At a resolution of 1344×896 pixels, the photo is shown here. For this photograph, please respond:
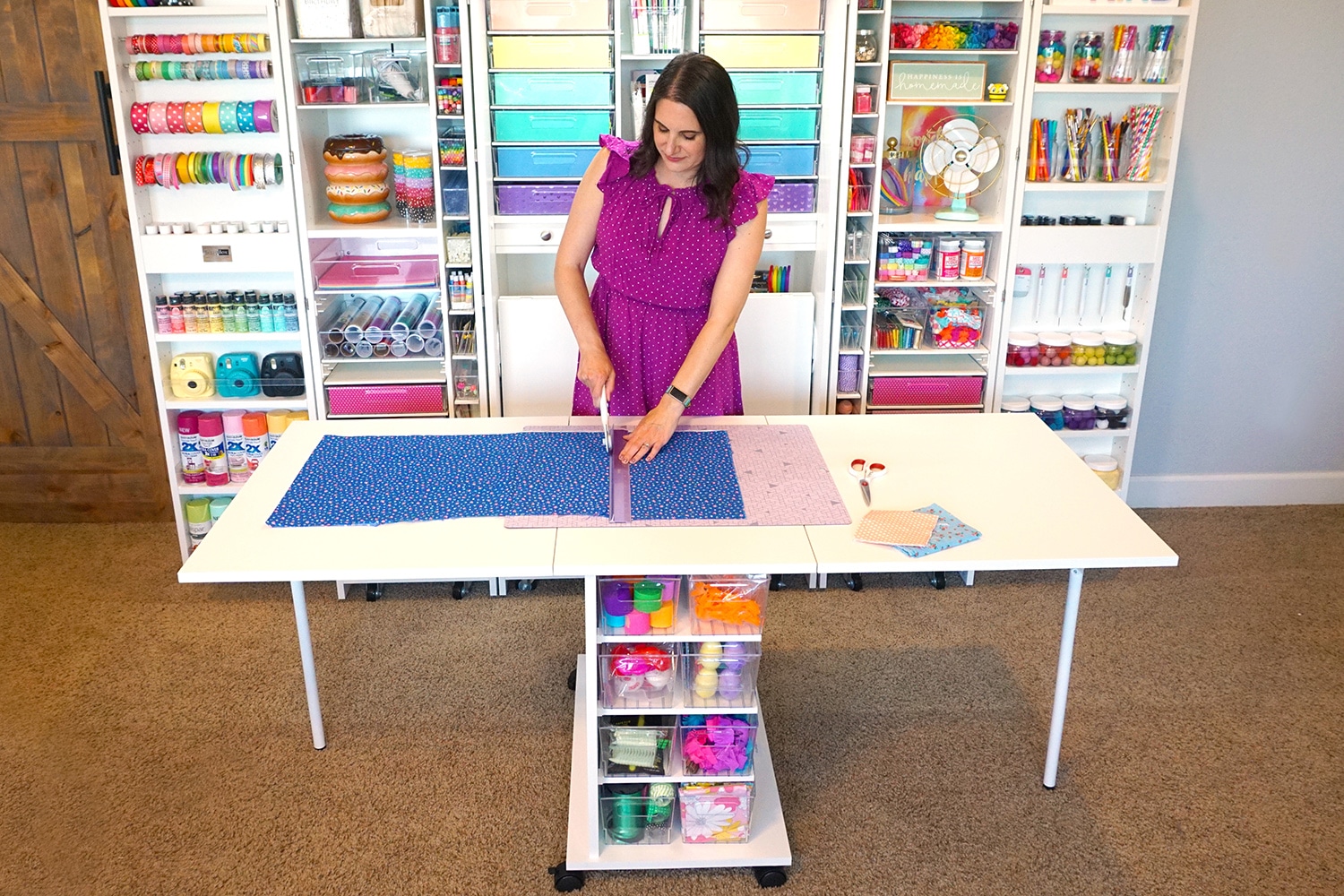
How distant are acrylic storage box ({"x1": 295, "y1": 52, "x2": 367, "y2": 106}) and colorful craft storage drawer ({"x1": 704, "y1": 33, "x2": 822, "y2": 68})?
0.52m

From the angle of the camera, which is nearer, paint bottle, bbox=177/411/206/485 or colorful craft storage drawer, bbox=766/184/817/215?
colorful craft storage drawer, bbox=766/184/817/215

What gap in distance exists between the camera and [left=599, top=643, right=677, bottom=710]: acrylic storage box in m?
2.00

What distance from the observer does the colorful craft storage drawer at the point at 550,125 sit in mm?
3059

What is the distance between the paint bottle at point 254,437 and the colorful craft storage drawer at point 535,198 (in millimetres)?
983

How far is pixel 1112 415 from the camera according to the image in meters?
3.53

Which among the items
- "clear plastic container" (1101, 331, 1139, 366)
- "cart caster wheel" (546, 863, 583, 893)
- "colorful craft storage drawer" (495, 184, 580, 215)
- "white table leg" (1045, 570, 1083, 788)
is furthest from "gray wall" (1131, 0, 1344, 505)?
"cart caster wheel" (546, 863, 583, 893)

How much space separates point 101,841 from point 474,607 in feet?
3.88

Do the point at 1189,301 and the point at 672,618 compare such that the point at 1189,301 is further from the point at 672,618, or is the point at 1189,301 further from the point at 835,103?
the point at 672,618

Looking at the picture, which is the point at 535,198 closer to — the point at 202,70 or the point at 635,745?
the point at 202,70

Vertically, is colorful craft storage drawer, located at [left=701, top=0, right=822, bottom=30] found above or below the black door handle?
above

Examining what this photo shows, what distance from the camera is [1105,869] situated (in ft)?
7.21

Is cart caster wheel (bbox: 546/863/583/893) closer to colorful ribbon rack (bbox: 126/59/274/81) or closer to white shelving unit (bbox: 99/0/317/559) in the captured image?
white shelving unit (bbox: 99/0/317/559)

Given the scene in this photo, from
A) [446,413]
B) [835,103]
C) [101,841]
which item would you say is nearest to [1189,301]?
[835,103]

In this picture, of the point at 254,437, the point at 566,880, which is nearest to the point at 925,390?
the point at 566,880
